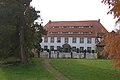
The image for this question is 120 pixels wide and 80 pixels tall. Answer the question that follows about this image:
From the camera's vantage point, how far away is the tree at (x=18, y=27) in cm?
4144

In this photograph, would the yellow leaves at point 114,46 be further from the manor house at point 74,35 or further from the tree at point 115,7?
the manor house at point 74,35

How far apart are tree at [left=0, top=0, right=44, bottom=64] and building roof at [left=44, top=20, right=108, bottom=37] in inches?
1891

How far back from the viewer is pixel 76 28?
99.0 m

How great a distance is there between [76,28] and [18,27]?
2160 inches

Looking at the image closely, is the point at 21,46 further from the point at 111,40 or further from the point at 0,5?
the point at 111,40

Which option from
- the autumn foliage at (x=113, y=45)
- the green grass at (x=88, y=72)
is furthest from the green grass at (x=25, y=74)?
the autumn foliage at (x=113, y=45)

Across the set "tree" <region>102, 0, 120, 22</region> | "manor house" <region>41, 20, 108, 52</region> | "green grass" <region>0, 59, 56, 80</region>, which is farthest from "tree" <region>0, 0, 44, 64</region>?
"manor house" <region>41, 20, 108, 52</region>

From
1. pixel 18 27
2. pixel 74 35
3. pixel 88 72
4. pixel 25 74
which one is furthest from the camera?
pixel 74 35

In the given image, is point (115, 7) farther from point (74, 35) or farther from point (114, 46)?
point (74, 35)

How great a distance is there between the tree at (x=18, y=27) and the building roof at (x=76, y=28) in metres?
48.0

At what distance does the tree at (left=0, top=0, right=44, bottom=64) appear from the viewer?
136 feet

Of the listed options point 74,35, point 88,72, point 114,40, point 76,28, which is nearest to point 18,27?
point 88,72

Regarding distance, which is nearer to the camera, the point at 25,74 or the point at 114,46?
the point at 114,46

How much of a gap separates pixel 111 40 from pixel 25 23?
2885 cm
